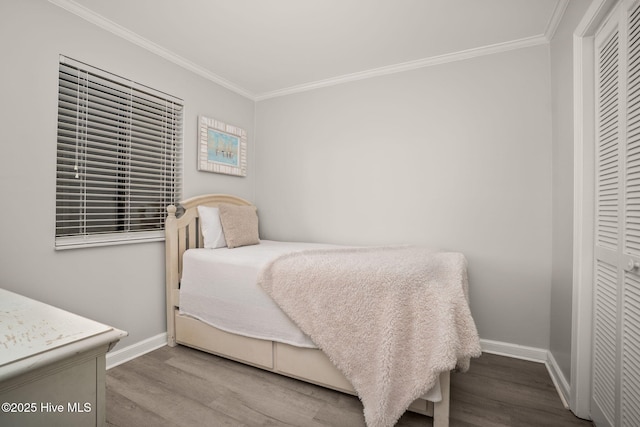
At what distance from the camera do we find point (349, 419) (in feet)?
5.20

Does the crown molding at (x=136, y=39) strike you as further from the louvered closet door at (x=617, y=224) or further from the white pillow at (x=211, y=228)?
the louvered closet door at (x=617, y=224)

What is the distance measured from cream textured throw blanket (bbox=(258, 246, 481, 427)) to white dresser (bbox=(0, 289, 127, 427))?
1.10 metres

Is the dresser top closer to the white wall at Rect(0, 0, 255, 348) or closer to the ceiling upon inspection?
the white wall at Rect(0, 0, 255, 348)

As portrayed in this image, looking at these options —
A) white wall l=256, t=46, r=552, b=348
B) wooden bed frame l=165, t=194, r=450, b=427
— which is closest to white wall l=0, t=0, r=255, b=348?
wooden bed frame l=165, t=194, r=450, b=427

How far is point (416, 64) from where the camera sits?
8.87ft

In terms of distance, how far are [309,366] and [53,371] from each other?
1.40m

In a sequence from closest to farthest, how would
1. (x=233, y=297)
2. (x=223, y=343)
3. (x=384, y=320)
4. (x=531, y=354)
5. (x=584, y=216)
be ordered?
(x=384, y=320), (x=584, y=216), (x=233, y=297), (x=223, y=343), (x=531, y=354)

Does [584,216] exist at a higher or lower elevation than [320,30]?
lower

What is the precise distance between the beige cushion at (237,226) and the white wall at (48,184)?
22.7 inches

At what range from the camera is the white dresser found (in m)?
0.60

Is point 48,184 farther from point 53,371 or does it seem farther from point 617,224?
point 617,224

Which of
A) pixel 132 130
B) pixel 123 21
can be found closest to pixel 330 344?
pixel 132 130

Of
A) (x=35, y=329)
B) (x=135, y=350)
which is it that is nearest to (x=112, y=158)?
(x=135, y=350)

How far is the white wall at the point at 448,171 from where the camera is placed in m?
2.31
